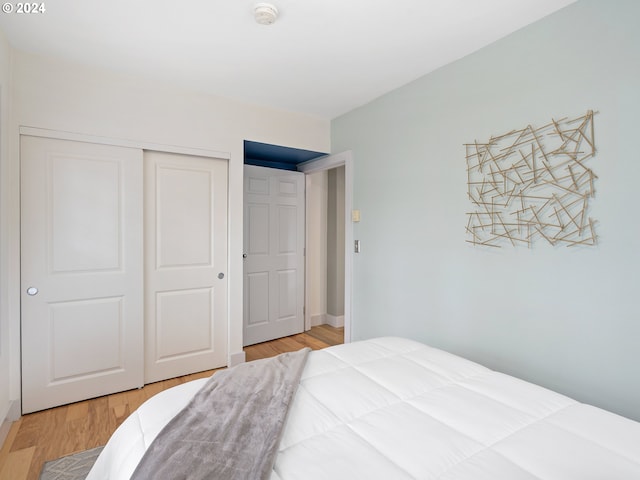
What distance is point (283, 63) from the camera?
2357mm

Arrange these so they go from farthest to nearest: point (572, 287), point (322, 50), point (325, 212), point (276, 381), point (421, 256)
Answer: point (325, 212)
point (421, 256)
point (322, 50)
point (572, 287)
point (276, 381)

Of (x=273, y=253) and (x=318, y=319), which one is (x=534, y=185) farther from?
(x=318, y=319)

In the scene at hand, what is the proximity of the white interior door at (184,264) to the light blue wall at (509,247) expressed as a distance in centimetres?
132

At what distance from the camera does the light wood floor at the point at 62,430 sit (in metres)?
1.82

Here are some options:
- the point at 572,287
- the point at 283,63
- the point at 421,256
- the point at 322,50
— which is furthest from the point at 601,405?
the point at 283,63

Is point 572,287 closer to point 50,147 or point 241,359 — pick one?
point 241,359

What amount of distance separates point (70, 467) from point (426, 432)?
6.18 feet

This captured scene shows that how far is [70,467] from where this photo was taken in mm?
1777

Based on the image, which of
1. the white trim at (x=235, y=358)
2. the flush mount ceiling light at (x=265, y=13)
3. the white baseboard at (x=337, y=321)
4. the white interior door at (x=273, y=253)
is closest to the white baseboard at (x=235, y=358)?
the white trim at (x=235, y=358)

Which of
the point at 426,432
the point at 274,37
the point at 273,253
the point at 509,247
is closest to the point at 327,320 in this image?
the point at 273,253

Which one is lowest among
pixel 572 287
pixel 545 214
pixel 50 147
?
pixel 572 287

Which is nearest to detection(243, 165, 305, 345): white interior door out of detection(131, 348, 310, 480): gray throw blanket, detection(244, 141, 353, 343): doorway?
detection(244, 141, 353, 343): doorway

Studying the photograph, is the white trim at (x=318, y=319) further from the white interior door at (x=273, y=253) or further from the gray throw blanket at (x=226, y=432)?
the gray throw blanket at (x=226, y=432)

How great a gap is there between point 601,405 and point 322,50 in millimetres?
2482
